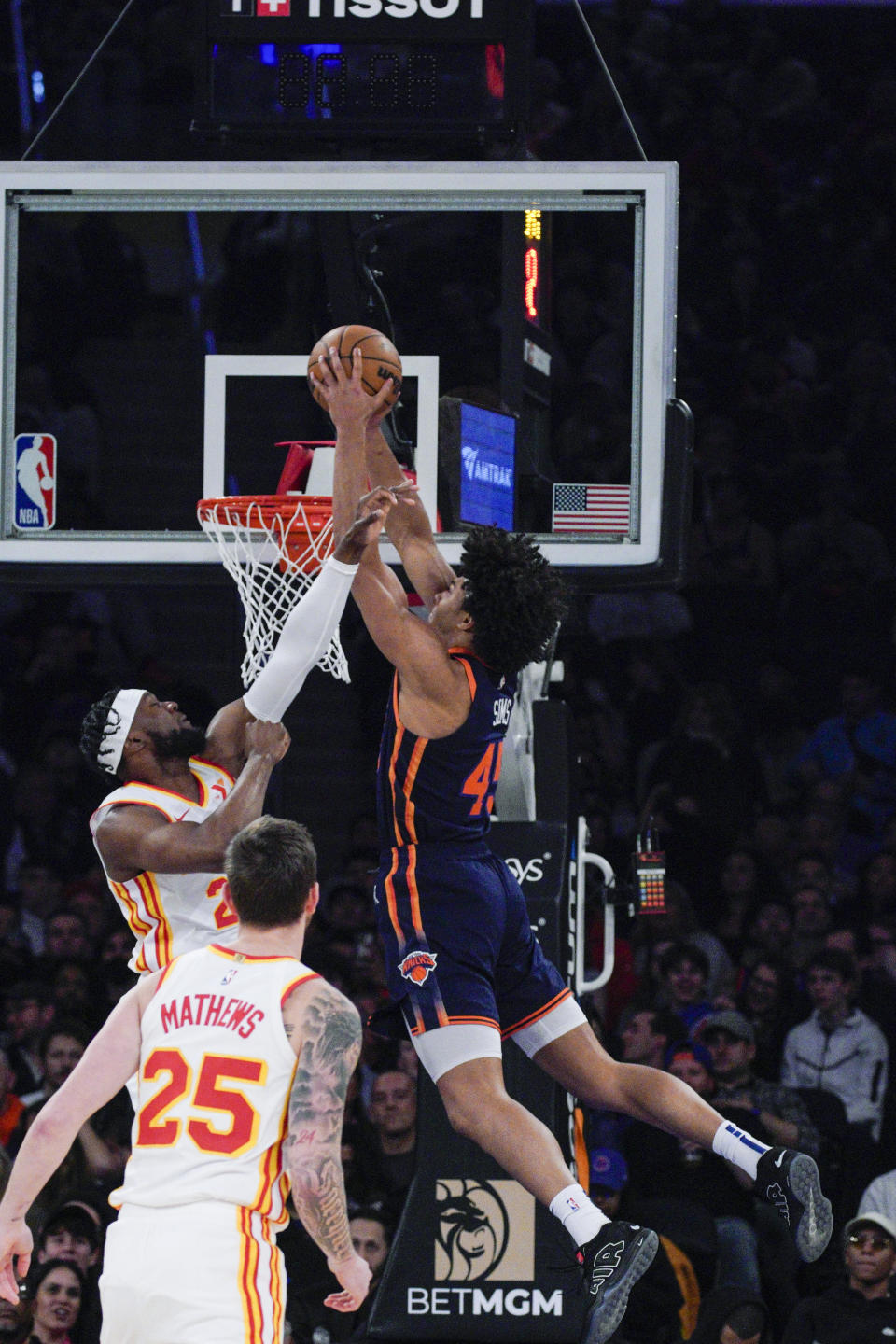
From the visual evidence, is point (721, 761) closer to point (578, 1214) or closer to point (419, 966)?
point (419, 966)

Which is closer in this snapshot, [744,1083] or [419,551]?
[419,551]

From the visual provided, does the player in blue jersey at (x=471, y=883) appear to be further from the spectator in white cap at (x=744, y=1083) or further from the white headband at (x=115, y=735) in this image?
the spectator in white cap at (x=744, y=1083)

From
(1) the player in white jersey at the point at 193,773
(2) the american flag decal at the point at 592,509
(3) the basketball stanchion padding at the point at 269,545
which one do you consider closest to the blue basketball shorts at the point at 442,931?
(1) the player in white jersey at the point at 193,773

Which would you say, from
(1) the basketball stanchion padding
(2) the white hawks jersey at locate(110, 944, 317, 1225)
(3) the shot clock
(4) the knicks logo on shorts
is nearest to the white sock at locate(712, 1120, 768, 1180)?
(4) the knicks logo on shorts

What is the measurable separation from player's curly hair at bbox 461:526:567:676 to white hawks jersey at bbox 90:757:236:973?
107 cm

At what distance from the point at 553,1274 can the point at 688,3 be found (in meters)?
10.9

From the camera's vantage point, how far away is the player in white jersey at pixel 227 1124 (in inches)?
174

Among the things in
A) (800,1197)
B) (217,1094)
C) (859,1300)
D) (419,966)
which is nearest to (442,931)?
(419,966)

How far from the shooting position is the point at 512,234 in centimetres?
786

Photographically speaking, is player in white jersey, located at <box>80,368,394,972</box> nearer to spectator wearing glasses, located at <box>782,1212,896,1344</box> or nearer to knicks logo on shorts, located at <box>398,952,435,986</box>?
knicks logo on shorts, located at <box>398,952,435,986</box>

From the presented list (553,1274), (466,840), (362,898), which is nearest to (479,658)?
(466,840)

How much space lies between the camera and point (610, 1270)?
5.49 meters

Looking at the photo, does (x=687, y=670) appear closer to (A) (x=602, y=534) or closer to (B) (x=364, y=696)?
(B) (x=364, y=696)

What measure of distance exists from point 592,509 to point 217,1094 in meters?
3.40
